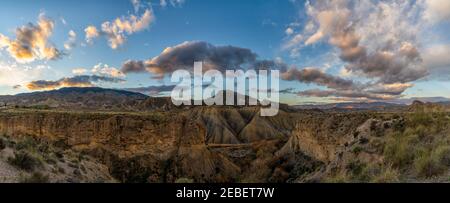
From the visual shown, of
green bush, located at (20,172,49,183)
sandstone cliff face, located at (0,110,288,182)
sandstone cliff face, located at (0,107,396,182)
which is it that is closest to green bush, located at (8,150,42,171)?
green bush, located at (20,172,49,183)

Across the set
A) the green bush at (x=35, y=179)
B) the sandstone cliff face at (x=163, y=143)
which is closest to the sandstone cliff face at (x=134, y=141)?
the sandstone cliff face at (x=163, y=143)

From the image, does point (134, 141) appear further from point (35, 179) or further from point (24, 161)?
point (35, 179)

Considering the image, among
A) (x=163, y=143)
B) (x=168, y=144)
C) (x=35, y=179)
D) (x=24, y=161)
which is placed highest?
(x=24, y=161)

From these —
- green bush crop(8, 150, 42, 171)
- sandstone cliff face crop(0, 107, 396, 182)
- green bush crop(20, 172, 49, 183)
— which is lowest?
sandstone cliff face crop(0, 107, 396, 182)

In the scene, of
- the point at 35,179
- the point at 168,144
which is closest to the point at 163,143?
the point at 168,144

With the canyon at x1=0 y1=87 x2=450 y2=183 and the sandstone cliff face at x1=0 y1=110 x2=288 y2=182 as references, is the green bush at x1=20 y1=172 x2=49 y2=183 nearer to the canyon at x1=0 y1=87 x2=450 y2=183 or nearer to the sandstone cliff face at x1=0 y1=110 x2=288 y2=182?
the canyon at x1=0 y1=87 x2=450 y2=183

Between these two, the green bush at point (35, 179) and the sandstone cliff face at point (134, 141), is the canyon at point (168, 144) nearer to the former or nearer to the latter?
the sandstone cliff face at point (134, 141)

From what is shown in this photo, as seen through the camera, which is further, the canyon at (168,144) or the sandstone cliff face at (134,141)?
the sandstone cliff face at (134,141)

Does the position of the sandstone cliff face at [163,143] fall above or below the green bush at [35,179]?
below

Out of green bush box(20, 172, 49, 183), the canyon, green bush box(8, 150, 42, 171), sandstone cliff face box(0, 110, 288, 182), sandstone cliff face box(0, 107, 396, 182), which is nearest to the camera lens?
green bush box(20, 172, 49, 183)

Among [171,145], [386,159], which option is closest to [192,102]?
[171,145]

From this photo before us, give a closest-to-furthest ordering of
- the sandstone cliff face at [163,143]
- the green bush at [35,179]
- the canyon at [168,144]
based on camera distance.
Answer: the green bush at [35,179], the canyon at [168,144], the sandstone cliff face at [163,143]

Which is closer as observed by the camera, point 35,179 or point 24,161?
point 35,179
